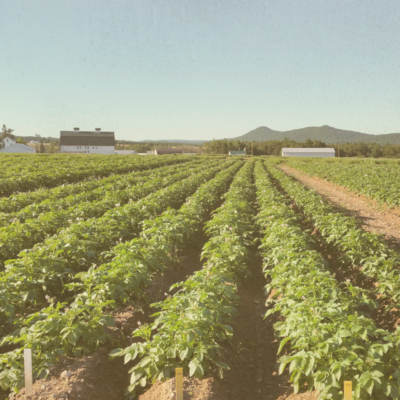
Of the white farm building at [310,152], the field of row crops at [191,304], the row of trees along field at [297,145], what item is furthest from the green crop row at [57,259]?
the row of trees along field at [297,145]

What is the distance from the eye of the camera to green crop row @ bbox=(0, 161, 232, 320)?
5.11 meters

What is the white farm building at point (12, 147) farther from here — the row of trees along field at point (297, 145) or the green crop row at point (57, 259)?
the green crop row at point (57, 259)

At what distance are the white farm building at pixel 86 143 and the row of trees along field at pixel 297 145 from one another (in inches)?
1736

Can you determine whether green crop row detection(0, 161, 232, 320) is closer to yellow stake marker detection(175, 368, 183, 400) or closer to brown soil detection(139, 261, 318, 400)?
brown soil detection(139, 261, 318, 400)

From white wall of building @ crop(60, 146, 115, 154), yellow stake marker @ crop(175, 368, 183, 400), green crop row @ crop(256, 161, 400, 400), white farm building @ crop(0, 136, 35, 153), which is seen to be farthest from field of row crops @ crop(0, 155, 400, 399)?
white farm building @ crop(0, 136, 35, 153)

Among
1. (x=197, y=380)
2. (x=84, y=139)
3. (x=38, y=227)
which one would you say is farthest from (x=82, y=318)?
(x=84, y=139)

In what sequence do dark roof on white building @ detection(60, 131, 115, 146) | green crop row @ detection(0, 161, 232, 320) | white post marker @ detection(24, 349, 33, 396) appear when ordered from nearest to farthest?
white post marker @ detection(24, 349, 33, 396) → green crop row @ detection(0, 161, 232, 320) → dark roof on white building @ detection(60, 131, 115, 146)

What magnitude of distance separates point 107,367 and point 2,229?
5.01 m

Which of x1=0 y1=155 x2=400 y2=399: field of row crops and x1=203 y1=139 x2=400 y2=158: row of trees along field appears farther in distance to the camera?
x1=203 y1=139 x2=400 y2=158: row of trees along field

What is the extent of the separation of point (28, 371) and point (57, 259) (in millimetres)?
3013

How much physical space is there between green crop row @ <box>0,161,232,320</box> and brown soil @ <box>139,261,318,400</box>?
2.56 m

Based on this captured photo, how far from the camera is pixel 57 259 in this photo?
6008mm

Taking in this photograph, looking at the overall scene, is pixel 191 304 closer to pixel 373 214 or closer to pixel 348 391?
pixel 348 391

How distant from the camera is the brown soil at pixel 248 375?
12.0 ft
